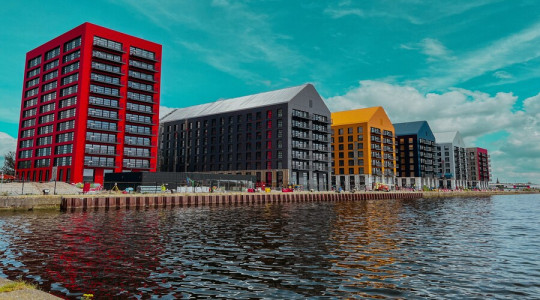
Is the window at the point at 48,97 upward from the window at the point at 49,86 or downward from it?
downward

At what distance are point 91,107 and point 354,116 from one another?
88213mm

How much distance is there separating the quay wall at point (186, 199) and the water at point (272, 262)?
1758 centimetres

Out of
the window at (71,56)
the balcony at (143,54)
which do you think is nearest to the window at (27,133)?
the window at (71,56)

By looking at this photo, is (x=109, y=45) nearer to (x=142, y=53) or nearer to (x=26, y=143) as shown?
(x=142, y=53)

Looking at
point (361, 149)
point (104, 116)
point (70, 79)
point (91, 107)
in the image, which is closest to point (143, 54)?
point (70, 79)

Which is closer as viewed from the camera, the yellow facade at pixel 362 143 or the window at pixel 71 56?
the window at pixel 71 56

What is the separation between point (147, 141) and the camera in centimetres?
9669

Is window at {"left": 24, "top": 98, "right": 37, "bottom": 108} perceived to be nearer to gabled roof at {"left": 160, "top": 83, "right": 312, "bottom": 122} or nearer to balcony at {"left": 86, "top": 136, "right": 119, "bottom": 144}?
balcony at {"left": 86, "top": 136, "right": 119, "bottom": 144}

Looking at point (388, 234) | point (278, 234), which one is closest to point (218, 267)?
point (278, 234)

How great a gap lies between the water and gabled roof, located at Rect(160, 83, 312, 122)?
3363 inches

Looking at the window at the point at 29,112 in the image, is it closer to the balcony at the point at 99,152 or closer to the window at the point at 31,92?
the window at the point at 31,92

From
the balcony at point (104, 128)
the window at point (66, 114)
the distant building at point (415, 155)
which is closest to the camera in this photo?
the balcony at point (104, 128)

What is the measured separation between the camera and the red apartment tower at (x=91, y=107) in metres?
86.0

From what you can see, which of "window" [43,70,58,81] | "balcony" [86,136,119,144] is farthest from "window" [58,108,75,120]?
"window" [43,70,58,81]
